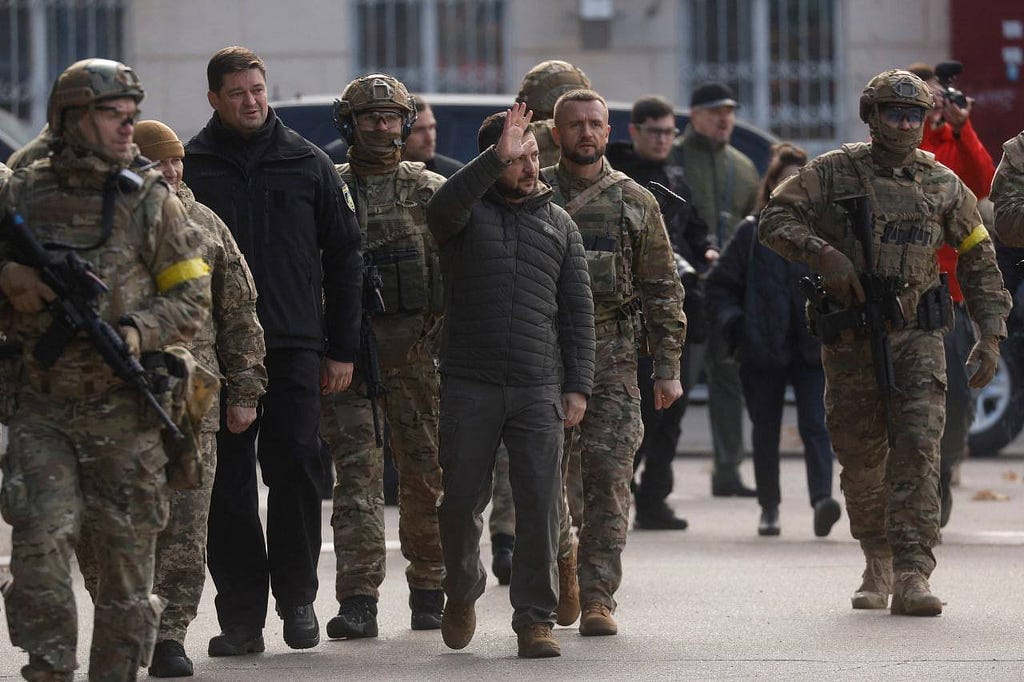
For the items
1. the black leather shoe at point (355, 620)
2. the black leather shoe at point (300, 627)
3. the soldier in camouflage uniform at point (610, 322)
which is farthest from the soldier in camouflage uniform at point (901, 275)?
the black leather shoe at point (300, 627)

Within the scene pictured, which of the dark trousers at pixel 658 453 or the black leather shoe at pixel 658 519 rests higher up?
the dark trousers at pixel 658 453

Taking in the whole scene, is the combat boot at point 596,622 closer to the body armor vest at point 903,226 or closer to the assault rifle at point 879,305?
the assault rifle at point 879,305

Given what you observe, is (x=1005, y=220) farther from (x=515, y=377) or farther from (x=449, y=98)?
(x=449, y=98)

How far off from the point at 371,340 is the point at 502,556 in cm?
166

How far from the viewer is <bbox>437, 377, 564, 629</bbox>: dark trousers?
7449 mm

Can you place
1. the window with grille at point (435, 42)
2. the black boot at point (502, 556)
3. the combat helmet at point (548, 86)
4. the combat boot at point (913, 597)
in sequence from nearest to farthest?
1. the combat boot at point (913, 597)
2. the black boot at point (502, 556)
3. the combat helmet at point (548, 86)
4. the window with grille at point (435, 42)

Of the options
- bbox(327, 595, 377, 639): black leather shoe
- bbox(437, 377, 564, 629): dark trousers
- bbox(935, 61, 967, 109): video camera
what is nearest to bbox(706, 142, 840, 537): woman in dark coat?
bbox(935, 61, 967, 109): video camera

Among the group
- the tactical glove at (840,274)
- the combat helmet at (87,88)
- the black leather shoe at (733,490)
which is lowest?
the black leather shoe at (733,490)

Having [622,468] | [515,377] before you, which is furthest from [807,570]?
[515,377]

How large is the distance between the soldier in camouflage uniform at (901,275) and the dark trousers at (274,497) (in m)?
2.02

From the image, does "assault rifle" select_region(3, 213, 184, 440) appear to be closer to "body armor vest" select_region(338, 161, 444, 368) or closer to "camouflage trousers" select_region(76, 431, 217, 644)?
"camouflage trousers" select_region(76, 431, 217, 644)

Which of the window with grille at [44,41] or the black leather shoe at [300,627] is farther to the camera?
the window with grille at [44,41]

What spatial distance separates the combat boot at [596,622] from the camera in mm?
7945

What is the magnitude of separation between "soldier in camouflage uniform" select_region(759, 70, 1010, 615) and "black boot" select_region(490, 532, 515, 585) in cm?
Result: 142
